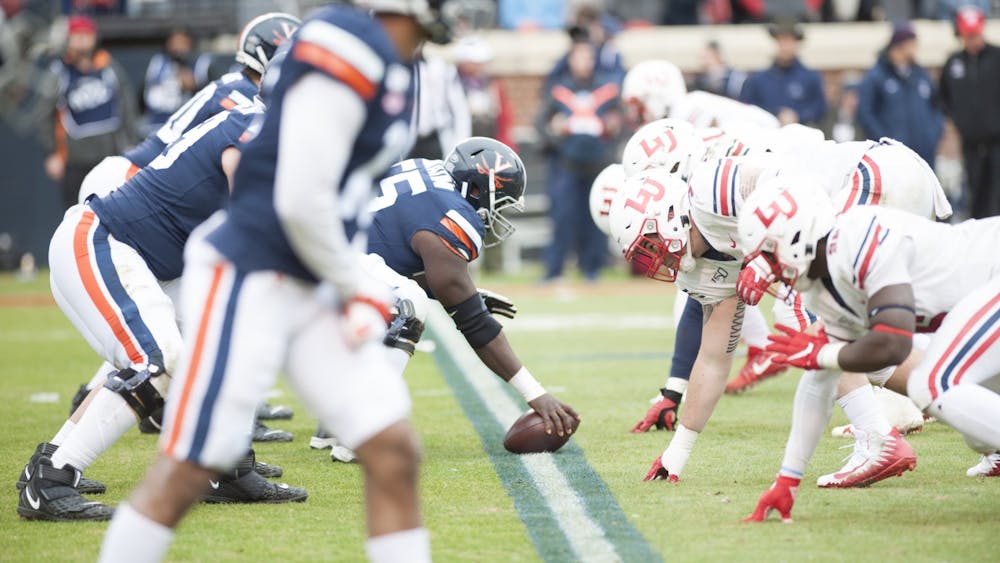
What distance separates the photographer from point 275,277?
3.46 metres

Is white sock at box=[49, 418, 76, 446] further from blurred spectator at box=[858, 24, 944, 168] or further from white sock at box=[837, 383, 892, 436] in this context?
blurred spectator at box=[858, 24, 944, 168]

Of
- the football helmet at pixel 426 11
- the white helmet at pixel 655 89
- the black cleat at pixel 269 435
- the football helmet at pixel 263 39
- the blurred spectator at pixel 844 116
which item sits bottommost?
the blurred spectator at pixel 844 116

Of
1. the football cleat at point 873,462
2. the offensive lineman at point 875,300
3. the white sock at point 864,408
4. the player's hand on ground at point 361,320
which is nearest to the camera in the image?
the player's hand on ground at point 361,320

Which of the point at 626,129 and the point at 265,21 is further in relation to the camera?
the point at 626,129

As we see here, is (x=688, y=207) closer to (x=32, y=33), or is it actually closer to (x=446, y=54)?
(x=446, y=54)

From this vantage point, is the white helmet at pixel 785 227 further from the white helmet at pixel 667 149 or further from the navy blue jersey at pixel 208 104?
the navy blue jersey at pixel 208 104

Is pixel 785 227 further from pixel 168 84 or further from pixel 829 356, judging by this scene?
pixel 168 84

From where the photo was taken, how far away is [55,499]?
15.8 feet

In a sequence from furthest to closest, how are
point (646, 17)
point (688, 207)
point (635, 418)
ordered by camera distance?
1. point (646, 17)
2. point (635, 418)
3. point (688, 207)

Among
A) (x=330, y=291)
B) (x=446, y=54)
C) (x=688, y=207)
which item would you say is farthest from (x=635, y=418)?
(x=446, y=54)

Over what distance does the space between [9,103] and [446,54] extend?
4.92 m

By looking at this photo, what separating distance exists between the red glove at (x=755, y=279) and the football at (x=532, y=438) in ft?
4.76

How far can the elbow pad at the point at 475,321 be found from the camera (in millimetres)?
5652

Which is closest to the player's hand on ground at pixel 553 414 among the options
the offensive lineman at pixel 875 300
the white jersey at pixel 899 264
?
the offensive lineman at pixel 875 300
